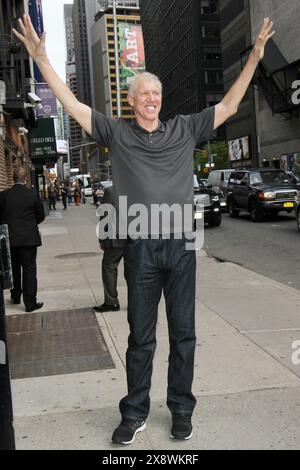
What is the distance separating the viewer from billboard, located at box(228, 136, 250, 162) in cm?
5409

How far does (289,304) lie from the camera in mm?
6938

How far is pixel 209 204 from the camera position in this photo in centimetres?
1853

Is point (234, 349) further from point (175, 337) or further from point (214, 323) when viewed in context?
point (175, 337)

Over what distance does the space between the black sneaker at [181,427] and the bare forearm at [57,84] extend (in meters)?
1.97

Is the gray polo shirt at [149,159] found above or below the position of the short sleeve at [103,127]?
below

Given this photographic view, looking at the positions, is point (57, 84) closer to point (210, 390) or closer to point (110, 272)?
point (210, 390)

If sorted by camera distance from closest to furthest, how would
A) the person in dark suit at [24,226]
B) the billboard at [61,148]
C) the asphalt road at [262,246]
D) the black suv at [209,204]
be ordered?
the person in dark suit at [24,226] < the asphalt road at [262,246] < the black suv at [209,204] < the billboard at [61,148]

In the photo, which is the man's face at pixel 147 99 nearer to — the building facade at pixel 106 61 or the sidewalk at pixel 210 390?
the sidewalk at pixel 210 390

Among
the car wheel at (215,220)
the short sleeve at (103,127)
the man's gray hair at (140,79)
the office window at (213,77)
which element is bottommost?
the car wheel at (215,220)

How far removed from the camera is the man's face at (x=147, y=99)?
130 inches

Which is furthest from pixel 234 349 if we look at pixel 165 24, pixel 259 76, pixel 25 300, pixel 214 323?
pixel 165 24

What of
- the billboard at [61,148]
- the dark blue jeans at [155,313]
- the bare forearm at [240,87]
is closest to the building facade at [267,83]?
the billboard at [61,148]

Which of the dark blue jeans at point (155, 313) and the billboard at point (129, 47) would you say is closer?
the dark blue jeans at point (155, 313)
